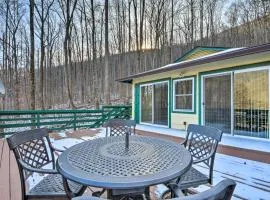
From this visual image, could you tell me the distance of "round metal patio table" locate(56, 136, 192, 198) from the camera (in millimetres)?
1377

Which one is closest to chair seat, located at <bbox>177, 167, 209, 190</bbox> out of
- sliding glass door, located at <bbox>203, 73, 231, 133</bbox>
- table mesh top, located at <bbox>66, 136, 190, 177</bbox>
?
table mesh top, located at <bbox>66, 136, 190, 177</bbox>

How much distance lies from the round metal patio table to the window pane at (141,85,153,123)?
6398 millimetres

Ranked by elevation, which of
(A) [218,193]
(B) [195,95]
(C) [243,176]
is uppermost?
(B) [195,95]

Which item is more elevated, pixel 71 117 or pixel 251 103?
pixel 251 103

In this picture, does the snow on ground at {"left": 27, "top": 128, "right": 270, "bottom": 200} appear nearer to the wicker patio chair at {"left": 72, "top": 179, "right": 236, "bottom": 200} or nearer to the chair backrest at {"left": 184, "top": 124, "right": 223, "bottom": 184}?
the chair backrest at {"left": 184, "top": 124, "right": 223, "bottom": 184}

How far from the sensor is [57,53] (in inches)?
872

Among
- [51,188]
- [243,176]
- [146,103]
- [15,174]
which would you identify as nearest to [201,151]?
[243,176]

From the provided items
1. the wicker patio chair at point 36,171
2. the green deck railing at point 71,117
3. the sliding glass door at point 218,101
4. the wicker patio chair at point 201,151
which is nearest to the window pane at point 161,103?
the sliding glass door at point 218,101

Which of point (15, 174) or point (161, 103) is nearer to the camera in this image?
point (15, 174)

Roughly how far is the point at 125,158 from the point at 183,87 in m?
5.77

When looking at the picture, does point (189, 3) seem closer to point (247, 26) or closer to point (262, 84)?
point (247, 26)

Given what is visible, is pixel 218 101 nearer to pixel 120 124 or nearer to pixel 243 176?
pixel 243 176

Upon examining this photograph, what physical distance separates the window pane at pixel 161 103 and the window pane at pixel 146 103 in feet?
0.98

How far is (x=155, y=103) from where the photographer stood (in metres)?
8.42
